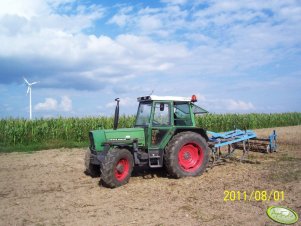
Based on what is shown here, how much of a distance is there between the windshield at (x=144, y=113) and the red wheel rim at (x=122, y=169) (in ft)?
4.28

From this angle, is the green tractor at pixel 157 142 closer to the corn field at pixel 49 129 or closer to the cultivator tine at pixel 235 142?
the cultivator tine at pixel 235 142

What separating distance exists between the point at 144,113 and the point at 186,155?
1.55 m

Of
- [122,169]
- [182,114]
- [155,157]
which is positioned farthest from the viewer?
[182,114]

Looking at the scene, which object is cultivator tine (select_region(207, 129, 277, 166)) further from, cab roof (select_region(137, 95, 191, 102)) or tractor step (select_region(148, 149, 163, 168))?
tractor step (select_region(148, 149, 163, 168))

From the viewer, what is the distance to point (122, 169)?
8352 millimetres

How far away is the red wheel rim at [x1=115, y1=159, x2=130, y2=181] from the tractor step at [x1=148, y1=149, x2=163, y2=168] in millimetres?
745

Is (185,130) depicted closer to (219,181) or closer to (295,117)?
(219,181)

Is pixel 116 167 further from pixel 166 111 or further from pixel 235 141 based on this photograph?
pixel 235 141

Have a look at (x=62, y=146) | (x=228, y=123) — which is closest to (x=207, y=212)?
(x=62, y=146)

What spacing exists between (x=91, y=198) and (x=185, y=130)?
3297mm

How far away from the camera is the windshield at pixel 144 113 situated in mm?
9305

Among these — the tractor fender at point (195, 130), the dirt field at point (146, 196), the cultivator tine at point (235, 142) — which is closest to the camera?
the dirt field at point (146, 196)
